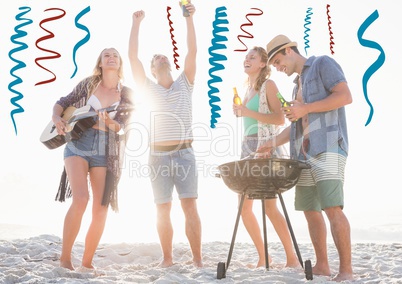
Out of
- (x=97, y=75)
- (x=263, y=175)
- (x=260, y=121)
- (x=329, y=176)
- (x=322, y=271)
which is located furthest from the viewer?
(x=97, y=75)

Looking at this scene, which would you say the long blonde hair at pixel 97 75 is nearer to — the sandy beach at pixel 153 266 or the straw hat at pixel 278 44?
the straw hat at pixel 278 44

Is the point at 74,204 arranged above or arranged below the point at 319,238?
above

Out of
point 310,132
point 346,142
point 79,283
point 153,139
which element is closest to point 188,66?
point 153,139

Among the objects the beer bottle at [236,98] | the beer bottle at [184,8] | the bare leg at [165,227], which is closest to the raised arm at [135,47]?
the beer bottle at [184,8]

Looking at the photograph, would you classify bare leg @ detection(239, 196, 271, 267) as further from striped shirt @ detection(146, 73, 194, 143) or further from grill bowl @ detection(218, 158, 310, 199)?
striped shirt @ detection(146, 73, 194, 143)

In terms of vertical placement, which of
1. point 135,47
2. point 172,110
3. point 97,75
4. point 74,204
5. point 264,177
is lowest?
point 74,204

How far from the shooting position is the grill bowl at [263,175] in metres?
3.06

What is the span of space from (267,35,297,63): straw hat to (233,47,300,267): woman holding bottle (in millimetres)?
515

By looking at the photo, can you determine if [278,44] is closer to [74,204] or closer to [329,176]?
[329,176]

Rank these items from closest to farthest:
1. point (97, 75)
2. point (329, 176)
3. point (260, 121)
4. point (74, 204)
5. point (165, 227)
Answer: point (329, 176) → point (74, 204) → point (260, 121) → point (165, 227) → point (97, 75)

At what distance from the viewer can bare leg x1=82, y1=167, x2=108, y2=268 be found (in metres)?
3.71

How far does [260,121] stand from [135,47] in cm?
146

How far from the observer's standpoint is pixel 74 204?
3654 millimetres

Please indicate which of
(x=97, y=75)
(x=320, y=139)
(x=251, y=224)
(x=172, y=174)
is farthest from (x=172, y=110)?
(x=320, y=139)
